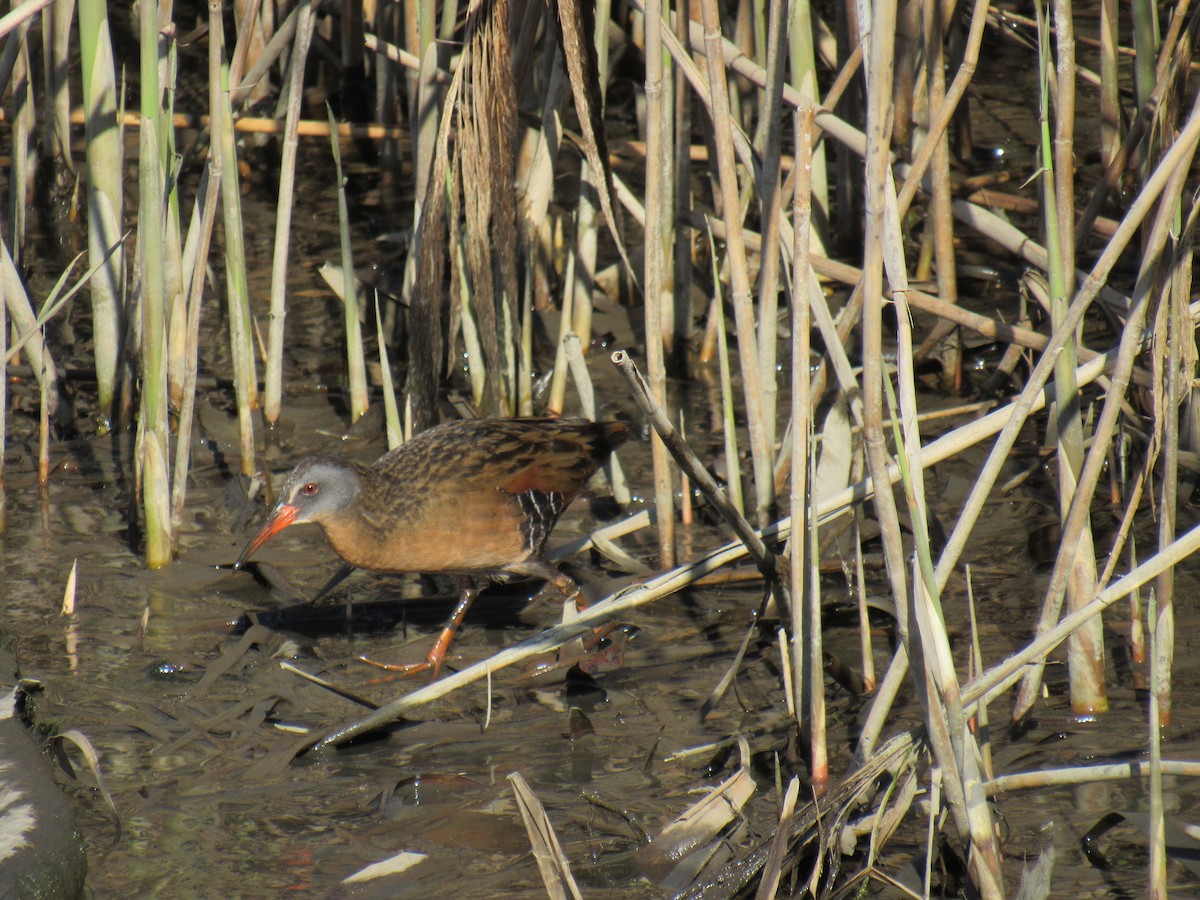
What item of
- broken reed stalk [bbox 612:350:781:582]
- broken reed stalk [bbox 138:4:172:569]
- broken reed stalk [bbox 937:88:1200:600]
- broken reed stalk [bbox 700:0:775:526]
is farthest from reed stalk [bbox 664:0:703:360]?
broken reed stalk [bbox 937:88:1200:600]

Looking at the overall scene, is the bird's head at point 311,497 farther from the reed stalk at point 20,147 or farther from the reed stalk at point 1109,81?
the reed stalk at point 1109,81

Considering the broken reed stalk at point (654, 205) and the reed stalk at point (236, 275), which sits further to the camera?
the reed stalk at point (236, 275)

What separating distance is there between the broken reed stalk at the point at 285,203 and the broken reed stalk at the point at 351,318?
40 mm

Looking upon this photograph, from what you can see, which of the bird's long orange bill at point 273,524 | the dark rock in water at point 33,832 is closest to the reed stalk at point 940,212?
the bird's long orange bill at point 273,524

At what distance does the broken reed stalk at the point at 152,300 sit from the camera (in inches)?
155

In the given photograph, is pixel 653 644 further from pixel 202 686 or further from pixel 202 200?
pixel 202 200

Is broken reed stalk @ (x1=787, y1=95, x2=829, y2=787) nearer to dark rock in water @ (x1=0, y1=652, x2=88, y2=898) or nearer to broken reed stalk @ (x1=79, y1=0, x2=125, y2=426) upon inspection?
dark rock in water @ (x1=0, y1=652, x2=88, y2=898)

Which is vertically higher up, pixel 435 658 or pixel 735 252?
pixel 735 252

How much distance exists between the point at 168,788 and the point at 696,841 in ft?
4.33

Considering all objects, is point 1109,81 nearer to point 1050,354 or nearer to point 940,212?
point 940,212

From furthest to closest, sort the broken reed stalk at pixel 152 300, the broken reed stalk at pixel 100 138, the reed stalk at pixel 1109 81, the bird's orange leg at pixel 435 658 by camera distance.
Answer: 1. the broken reed stalk at pixel 100 138
2. the bird's orange leg at pixel 435 658
3. the reed stalk at pixel 1109 81
4. the broken reed stalk at pixel 152 300

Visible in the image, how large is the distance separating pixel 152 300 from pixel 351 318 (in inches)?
40.3

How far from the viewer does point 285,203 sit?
4.59 metres

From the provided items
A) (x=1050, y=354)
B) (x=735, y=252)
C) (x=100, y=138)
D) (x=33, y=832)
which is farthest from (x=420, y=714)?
(x=100, y=138)
